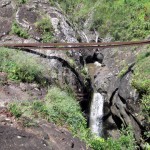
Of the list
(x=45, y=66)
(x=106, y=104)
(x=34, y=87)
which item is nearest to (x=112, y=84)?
(x=106, y=104)

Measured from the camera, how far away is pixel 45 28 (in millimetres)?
18688

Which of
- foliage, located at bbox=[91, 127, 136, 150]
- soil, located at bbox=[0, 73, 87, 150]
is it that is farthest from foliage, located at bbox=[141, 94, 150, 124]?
soil, located at bbox=[0, 73, 87, 150]

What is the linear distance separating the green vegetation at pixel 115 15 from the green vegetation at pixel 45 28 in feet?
23.5

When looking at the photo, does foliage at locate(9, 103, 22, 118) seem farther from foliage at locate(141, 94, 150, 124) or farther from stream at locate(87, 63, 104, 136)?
stream at locate(87, 63, 104, 136)

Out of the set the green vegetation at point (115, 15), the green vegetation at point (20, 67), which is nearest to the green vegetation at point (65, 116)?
the green vegetation at point (20, 67)

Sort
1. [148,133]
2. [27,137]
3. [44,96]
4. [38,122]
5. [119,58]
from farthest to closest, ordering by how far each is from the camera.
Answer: [119,58]
[148,133]
[44,96]
[38,122]
[27,137]

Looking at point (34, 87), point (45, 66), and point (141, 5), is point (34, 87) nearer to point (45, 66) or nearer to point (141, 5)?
point (45, 66)

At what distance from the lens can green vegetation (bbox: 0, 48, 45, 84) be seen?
577 inches

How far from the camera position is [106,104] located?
20188mm

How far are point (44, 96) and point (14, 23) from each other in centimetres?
599

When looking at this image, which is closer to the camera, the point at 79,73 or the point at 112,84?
the point at 79,73

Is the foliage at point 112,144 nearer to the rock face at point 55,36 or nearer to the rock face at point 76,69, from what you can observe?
the rock face at point 76,69

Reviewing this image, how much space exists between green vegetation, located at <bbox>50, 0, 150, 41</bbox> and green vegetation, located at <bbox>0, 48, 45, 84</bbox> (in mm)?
10116

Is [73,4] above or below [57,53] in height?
above
